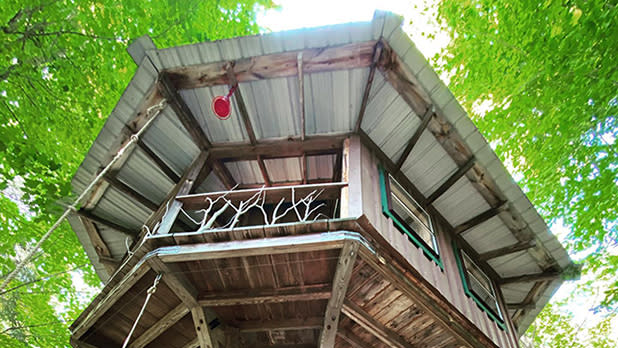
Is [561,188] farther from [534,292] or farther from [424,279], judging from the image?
[424,279]

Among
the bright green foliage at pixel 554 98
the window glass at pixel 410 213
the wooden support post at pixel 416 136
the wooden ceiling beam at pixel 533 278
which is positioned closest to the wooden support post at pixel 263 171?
the window glass at pixel 410 213

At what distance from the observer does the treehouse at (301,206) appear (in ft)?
13.1

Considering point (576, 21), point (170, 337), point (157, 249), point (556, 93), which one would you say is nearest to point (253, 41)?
point (157, 249)

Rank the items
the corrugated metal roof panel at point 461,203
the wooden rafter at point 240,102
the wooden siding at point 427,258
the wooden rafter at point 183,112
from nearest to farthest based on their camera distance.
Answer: the wooden siding at point 427,258 < the wooden rafter at point 240,102 < the wooden rafter at point 183,112 < the corrugated metal roof panel at point 461,203

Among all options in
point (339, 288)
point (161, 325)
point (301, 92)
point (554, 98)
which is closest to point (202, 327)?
point (161, 325)

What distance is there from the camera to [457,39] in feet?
28.5

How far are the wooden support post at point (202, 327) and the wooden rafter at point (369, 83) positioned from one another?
361 centimetres

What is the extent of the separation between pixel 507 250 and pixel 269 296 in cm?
514

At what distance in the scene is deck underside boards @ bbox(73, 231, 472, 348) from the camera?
384 cm

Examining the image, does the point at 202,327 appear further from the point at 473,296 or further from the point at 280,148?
the point at 473,296

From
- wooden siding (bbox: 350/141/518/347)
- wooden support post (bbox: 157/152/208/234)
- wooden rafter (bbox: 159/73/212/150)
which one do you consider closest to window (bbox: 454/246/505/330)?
wooden siding (bbox: 350/141/518/347)

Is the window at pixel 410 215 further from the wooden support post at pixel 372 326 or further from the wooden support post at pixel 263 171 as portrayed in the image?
the wooden support post at pixel 263 171

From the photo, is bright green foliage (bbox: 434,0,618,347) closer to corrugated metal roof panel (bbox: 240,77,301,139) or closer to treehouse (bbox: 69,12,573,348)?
treehouse (bbox: 69,12,573,348)

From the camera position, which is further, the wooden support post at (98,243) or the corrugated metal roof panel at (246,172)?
the corrugated metal roof panel at (246,172)
